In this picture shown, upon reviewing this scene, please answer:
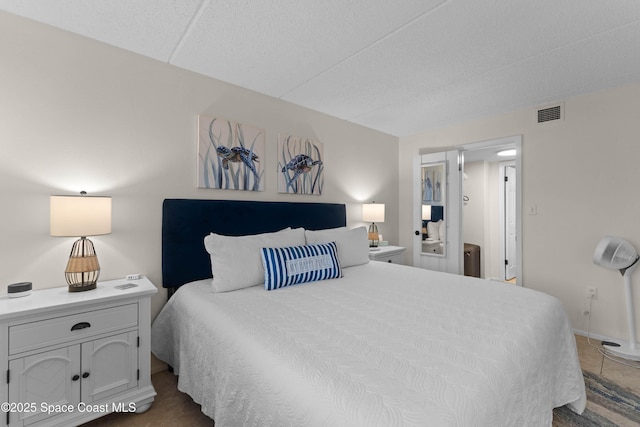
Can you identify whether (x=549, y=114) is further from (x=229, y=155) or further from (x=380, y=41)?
(x=229, y=155)

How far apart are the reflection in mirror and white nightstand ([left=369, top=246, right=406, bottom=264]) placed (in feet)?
2.07

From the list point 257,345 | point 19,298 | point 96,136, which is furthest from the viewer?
point 96,136

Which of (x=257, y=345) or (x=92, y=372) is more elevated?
(x=257, y=345)

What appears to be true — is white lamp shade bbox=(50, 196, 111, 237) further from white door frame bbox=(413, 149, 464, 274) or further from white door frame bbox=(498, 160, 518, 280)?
white door frame bbox=(498, 160, 518, 280)

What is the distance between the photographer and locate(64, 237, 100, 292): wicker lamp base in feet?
5.65

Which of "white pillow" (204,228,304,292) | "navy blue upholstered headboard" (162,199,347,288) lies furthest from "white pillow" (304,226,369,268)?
"white pillow" (204,228,304,292)

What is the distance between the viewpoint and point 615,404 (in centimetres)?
182

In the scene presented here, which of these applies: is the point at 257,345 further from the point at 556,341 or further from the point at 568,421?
the point at 568,421

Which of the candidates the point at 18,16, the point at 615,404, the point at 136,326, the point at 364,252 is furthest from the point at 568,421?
the point at 18,16

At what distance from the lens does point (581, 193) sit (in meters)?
2.88

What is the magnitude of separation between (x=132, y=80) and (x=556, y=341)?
324 cm

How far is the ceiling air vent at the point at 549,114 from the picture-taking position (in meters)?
3.01

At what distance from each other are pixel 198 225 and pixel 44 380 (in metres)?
1.24

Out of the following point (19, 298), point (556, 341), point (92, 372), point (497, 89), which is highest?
point (497, 89)
